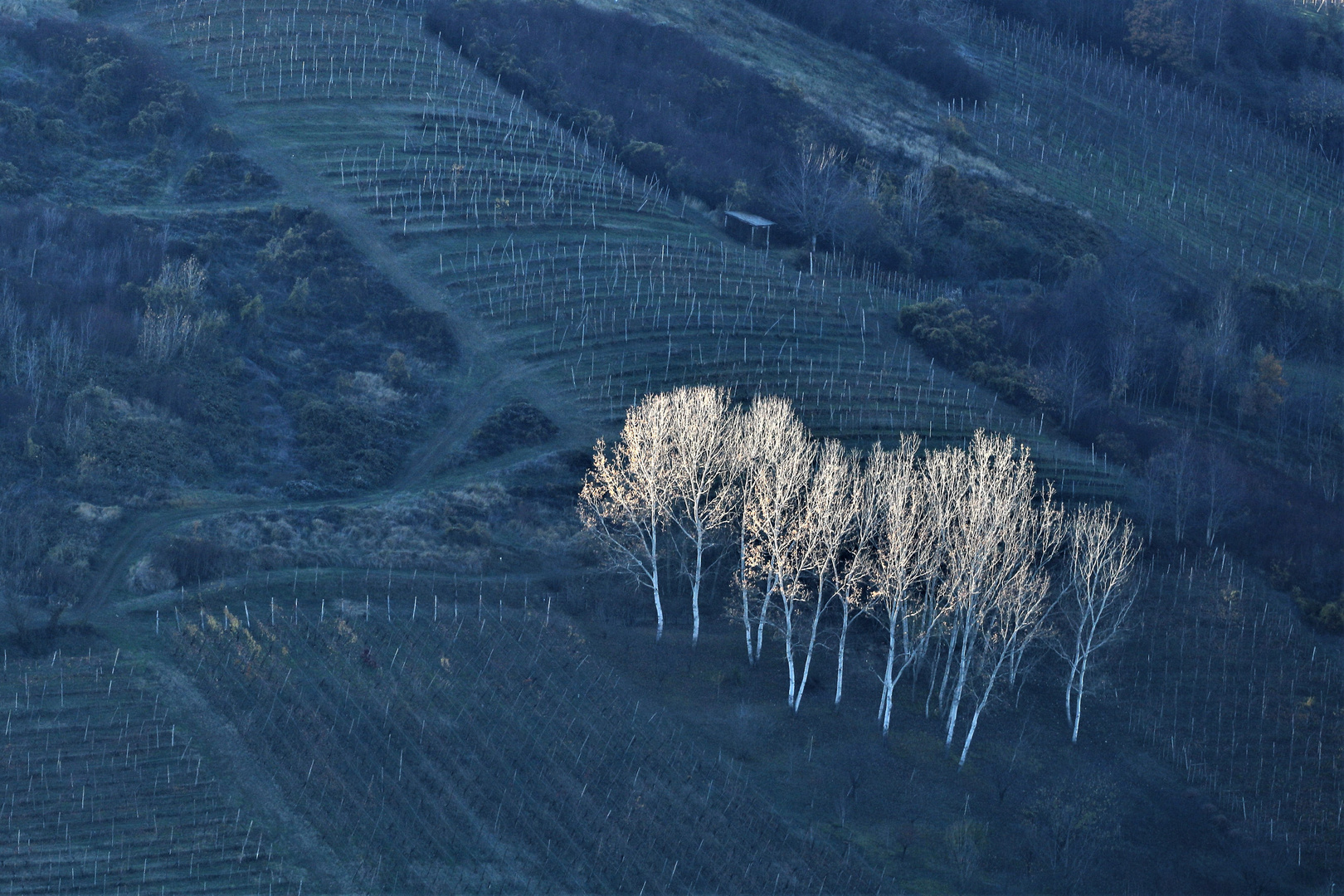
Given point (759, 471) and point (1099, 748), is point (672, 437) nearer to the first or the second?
point (759, 471)

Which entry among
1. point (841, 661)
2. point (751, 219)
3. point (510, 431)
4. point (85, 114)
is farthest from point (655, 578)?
point (85, 114)

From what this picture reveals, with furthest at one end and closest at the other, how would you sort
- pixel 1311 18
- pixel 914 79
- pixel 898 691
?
pixel 1311 18 → pixel 914 79 → pixel 898 691

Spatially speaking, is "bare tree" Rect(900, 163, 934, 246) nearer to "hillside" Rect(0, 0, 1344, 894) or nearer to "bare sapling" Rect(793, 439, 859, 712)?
"hillside" Rect(0, 0, 1344, 894)

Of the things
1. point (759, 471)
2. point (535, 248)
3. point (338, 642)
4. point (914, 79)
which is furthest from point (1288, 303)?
point (338, 642)

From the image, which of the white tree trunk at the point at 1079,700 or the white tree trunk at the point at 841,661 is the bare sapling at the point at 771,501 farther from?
the white tree trunk at the point at 1079,700

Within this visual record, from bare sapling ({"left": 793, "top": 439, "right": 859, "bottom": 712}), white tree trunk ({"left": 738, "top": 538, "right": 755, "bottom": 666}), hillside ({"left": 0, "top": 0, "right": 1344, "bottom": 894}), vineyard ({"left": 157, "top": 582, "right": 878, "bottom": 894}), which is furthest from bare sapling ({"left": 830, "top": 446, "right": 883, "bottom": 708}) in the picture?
vineyard ({"left": 157, "top": 582, "right": 878, "bottom": 894})
